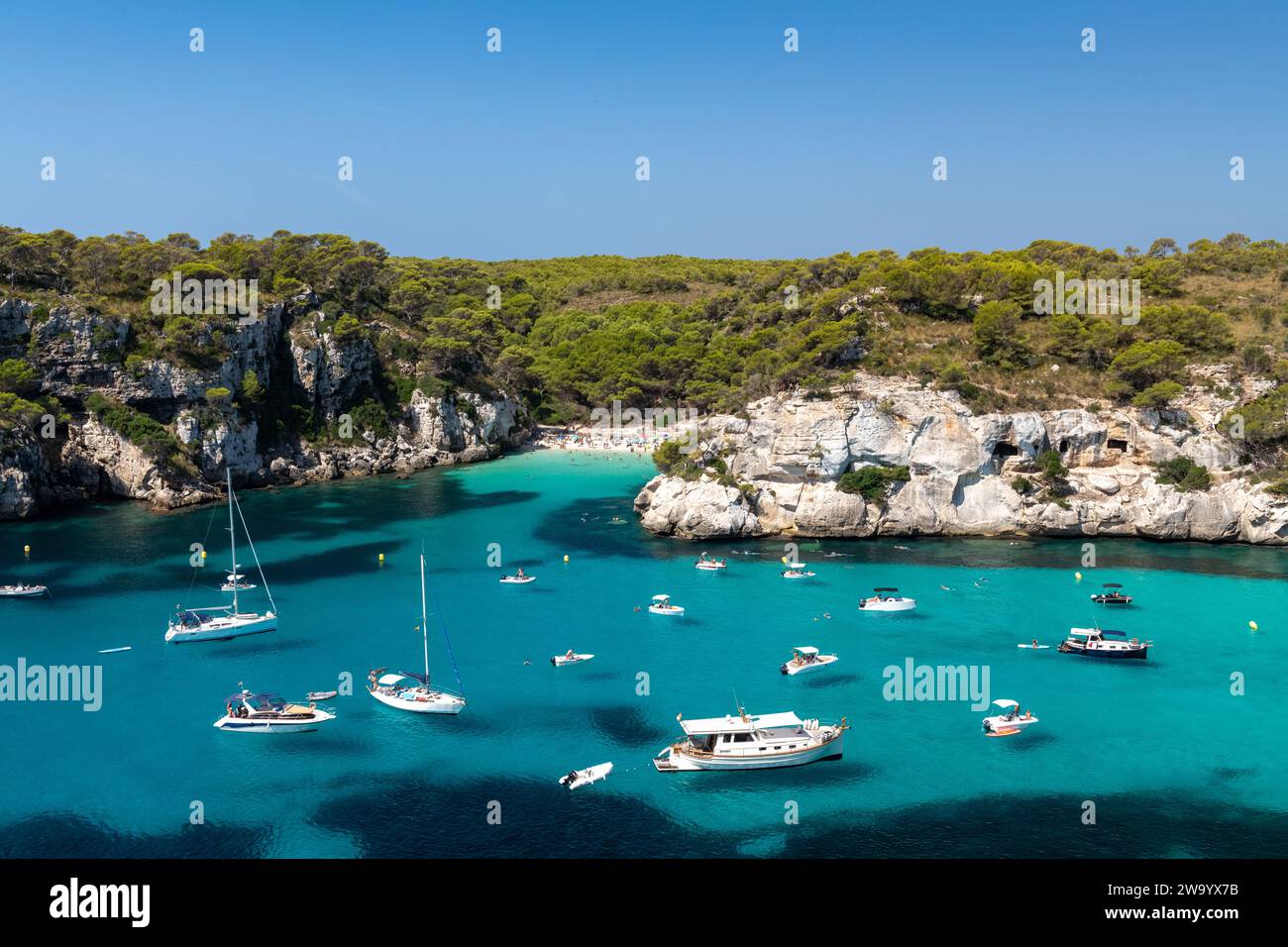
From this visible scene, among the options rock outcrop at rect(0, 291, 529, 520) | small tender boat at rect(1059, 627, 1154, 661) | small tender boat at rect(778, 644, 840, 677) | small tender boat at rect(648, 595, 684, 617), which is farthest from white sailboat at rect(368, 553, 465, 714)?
rock outcrop at rect(0, 291, 529, 520)

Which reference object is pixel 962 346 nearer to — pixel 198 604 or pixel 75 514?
pixel 198 604

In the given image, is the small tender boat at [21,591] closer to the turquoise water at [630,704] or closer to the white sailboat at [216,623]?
the turquoise water at [630,704]

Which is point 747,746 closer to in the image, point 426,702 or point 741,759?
→ point 741,759

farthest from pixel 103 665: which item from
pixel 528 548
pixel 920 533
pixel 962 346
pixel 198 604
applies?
pixel 962 346

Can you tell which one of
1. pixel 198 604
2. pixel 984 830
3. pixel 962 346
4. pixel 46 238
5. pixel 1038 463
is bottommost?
pixel 984 830

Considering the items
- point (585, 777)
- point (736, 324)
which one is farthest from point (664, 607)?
point (736, 324)
